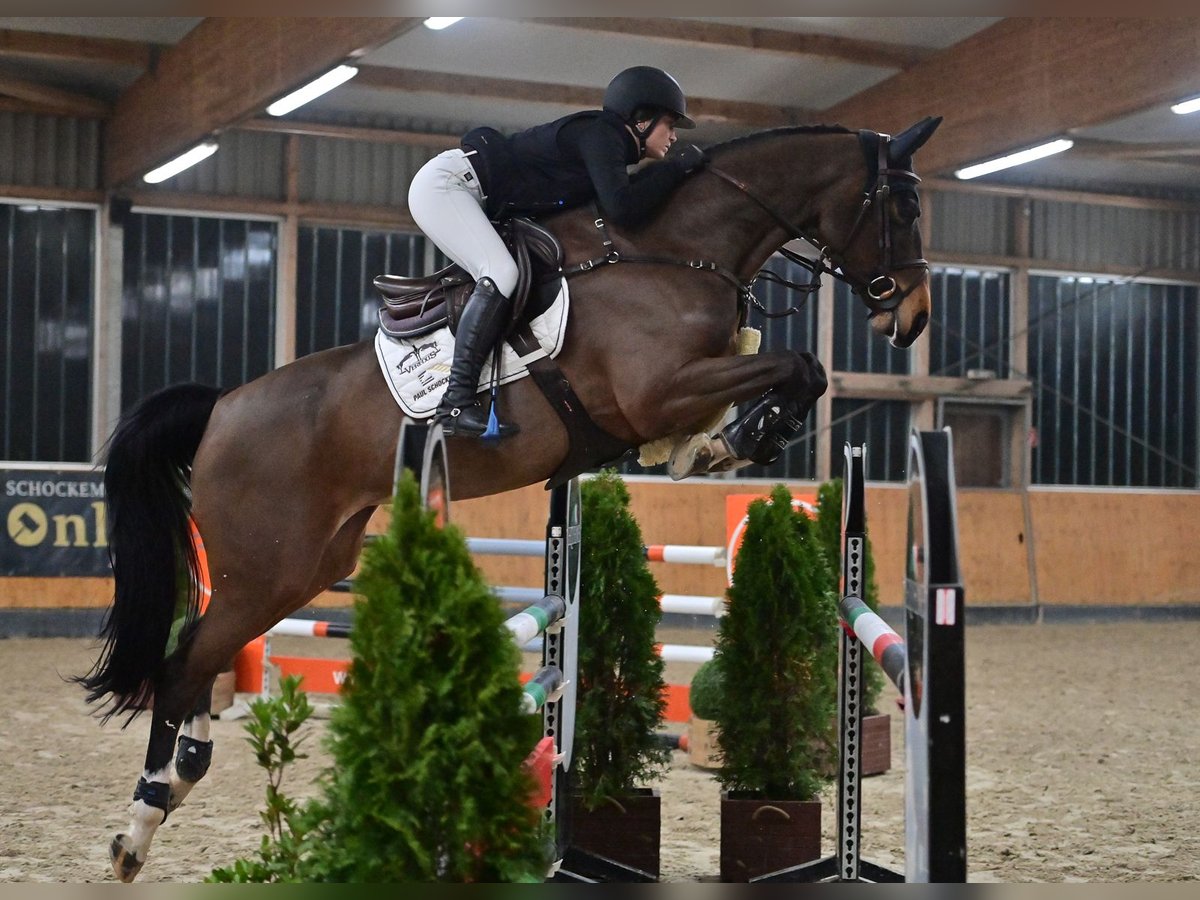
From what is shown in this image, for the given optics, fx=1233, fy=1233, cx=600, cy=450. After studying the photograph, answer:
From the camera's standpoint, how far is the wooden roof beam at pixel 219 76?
22.0 feet

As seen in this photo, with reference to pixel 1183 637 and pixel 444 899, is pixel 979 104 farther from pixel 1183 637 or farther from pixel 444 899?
pixel 444 899

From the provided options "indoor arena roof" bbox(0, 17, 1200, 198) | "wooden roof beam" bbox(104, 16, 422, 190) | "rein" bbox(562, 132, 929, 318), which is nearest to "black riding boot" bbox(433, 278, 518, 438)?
"rein" bbox(562, 132, 929, 318)

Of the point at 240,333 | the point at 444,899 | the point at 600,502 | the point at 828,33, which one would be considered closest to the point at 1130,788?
the point at 600,502

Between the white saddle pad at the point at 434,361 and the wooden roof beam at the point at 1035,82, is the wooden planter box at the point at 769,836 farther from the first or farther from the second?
the wooden roof beam at the point at 1035,82

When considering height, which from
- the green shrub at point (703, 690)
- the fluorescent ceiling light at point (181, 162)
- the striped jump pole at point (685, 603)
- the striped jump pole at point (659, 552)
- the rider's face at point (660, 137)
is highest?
the fluorescent ceiling light at point (181, 162)

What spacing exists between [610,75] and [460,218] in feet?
23.0

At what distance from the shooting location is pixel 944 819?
1652mm

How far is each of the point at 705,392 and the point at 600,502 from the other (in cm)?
72

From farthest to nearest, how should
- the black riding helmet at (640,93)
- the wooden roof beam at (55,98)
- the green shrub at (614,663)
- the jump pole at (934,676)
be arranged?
the wooden roof beam at (55,98) < the green shrub at (614,663) < the black riding helmet at (640,93) < the jump pole at (934,676)

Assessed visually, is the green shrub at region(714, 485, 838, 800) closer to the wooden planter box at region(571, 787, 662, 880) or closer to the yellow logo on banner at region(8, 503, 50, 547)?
the wooden planter box at region(571, 787, 662, 880)

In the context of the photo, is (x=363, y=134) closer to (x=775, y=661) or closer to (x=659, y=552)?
(x=659, y=552)

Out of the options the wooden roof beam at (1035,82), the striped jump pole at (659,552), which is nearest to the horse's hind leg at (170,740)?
the striped jump pole at (659,552)

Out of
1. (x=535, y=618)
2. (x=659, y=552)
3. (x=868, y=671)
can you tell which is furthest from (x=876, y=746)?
(x=535, y=618)

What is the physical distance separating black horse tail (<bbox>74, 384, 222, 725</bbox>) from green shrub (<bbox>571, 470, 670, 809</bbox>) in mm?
1149
